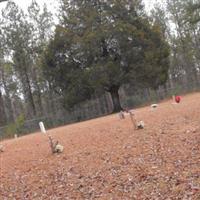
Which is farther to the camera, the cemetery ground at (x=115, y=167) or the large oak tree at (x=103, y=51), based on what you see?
the large oak tree at (x=103, y=51)

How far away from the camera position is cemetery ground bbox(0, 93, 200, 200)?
9.00m

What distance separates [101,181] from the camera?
10109 millimetres

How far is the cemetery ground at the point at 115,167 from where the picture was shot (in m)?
9.00

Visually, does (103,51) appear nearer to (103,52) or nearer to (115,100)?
(103,52)

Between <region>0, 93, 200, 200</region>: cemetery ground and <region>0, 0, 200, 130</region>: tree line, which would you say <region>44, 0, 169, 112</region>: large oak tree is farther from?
<region>0, 93, 200, 200</region>: cemetery ground

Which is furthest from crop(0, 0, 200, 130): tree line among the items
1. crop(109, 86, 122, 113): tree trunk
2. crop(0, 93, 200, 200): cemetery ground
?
crop(0, 93, 200, 200): cemetery ground

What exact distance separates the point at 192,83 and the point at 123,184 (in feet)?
130

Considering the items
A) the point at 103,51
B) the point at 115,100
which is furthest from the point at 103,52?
the point at 115,100

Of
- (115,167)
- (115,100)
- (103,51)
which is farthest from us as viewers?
(103,51)

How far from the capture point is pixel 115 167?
11055mm

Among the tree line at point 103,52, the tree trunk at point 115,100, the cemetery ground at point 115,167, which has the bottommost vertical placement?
the cemetery ground at point 115,167


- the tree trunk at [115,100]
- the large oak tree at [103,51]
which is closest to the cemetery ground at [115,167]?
the tree trunk at [115,100]

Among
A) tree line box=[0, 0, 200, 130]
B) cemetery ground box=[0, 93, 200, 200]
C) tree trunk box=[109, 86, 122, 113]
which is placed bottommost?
cemetery ground box=[0, 93, 200, 200]

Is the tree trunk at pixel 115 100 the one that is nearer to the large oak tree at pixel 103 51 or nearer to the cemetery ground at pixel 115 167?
the large oak tree at pixel 103 51
